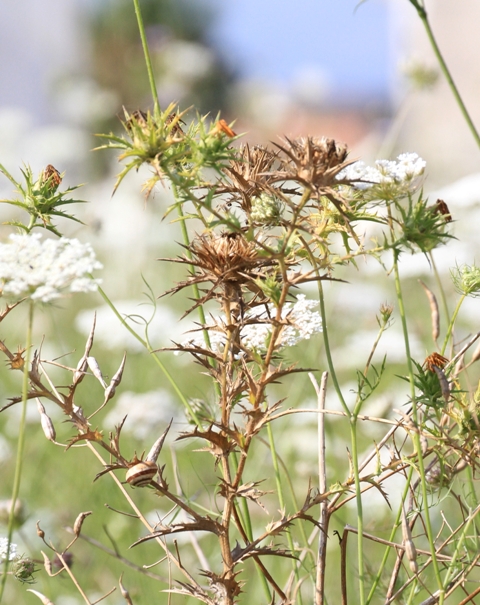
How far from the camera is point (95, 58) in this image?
404 inches

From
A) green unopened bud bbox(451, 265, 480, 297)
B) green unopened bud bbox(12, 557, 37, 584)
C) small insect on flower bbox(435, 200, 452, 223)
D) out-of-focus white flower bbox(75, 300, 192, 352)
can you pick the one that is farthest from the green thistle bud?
out-of-focus white flower bbox(75, 300, 192, 352)

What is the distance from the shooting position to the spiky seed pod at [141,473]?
1.62 ft

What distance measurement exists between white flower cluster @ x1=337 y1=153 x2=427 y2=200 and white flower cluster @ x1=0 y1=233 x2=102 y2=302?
8.3 inches

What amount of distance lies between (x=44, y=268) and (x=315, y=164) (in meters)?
0.20

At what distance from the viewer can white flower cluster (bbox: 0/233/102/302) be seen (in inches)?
18.7

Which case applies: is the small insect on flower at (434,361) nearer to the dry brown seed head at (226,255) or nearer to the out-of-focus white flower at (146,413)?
the dry brown seed head at (226,255)

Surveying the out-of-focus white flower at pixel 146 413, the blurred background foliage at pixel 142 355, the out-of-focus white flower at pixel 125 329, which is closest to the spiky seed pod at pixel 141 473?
the blurred background foliage at pixel 142 355

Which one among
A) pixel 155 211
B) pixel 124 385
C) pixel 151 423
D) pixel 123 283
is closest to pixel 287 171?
pixel 151 423

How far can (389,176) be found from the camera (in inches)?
21.5

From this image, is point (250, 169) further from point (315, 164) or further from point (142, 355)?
point (142, 355)

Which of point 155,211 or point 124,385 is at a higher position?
point 155,211

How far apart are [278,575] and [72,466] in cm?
80

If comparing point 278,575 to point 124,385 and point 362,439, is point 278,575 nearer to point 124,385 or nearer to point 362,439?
point 362,439

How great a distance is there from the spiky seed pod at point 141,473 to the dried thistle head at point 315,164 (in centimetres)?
23
